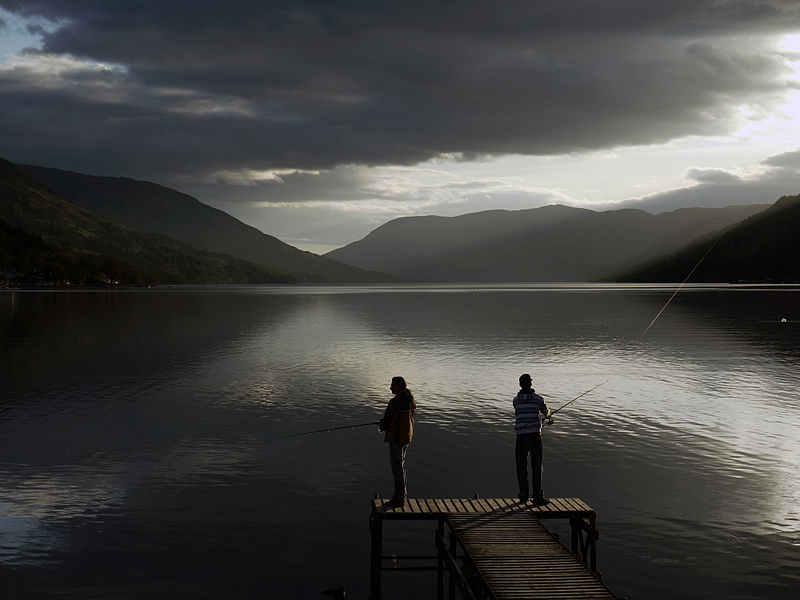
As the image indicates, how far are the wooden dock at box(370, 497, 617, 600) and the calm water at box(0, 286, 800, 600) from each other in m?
1.31

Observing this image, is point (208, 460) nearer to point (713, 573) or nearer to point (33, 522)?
point (33, 522)

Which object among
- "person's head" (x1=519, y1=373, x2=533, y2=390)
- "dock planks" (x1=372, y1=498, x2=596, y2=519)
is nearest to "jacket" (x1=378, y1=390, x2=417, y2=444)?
"dock planks" (x1=372, y1=498, x2=596, y2=519)

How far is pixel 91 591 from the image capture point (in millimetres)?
17391

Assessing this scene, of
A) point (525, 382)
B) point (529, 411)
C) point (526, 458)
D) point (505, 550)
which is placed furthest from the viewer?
point (529, 411)

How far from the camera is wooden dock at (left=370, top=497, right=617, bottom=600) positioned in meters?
14.9

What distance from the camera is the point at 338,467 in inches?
1146

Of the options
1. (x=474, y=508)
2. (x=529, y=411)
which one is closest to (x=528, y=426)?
(x=529, y=411)

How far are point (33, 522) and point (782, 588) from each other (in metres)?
20.3

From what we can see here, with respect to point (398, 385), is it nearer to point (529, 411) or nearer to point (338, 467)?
point (529, 411)

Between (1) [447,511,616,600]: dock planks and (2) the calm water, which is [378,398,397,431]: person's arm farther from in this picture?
(2) the calm water

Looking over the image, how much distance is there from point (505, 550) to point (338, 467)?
13.4m

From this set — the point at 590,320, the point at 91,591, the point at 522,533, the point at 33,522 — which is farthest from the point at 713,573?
the point at 590,320

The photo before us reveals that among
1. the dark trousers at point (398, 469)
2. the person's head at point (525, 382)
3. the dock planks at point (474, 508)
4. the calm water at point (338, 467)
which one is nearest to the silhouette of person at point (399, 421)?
the dark trousers at point (398, 469)

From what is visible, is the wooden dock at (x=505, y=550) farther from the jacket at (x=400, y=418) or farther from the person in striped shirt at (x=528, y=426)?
the jacket at (x=400, y=418)
